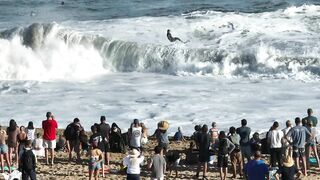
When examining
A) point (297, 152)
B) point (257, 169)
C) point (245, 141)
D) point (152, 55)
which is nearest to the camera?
point (257, 169)

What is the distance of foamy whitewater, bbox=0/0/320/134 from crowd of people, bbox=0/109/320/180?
593cm

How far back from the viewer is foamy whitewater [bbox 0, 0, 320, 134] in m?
30.7

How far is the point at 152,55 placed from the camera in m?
42.0

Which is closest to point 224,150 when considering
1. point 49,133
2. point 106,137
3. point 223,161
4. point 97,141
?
point 223,161

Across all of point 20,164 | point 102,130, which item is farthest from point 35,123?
Result: point 20,164

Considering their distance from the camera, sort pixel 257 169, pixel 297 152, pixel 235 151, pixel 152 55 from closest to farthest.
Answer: pixel 257 169
pixel 235 151
pixel 297 152
pixel 152 55

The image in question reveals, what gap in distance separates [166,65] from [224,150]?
2118 centimetres

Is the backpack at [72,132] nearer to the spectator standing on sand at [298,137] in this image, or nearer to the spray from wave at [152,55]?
the spectator standing on sand at [298,137]

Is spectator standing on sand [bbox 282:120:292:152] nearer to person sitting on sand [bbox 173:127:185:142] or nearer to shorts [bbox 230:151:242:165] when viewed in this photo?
shorts [bbox 230:151:242:165]

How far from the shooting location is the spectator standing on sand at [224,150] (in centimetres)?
1975

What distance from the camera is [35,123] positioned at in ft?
95.5

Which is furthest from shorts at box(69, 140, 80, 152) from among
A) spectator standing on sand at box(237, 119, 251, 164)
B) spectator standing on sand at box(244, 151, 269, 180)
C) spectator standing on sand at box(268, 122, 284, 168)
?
spectator standing on sand at box(244, 151, 269, 180)

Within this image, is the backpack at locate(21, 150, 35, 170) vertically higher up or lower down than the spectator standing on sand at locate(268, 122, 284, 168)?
lower down

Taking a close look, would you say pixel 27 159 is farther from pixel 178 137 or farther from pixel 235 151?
pixel 178 137
